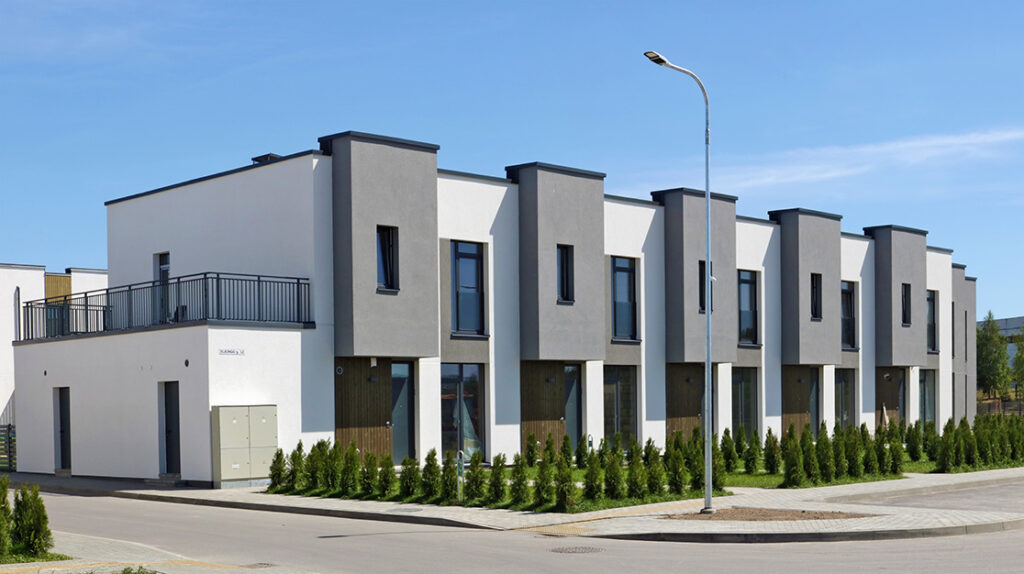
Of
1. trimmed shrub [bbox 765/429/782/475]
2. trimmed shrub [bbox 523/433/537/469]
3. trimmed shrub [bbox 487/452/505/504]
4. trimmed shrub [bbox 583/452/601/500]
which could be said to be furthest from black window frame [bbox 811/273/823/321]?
trimmed shrub [bbox 487/452/505/504]

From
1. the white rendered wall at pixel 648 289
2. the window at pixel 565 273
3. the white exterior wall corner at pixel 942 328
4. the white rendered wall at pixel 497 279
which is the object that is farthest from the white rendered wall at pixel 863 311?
the white rendered wall at pixel 497 279

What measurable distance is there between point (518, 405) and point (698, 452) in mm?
8892

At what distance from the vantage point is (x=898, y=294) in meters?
44.6

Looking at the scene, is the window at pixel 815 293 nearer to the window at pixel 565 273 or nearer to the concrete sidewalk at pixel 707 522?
the window at pixel 565 273

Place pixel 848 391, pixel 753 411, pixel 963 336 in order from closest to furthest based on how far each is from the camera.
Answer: pixel 753 411
pixel 848 391
pixel 963 336

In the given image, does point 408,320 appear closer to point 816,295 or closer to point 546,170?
point 546,170

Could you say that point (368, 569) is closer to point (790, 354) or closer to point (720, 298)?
point (720, 298)

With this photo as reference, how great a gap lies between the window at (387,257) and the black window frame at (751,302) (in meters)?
14.5

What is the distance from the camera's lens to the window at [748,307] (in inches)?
1542

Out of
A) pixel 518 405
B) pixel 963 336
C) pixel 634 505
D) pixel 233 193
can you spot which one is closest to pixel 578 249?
pixel 518 405

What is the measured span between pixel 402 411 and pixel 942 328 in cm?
2785

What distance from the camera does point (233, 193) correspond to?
3030 centimetres

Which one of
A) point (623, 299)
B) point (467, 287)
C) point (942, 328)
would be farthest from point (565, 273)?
point (942, 328)

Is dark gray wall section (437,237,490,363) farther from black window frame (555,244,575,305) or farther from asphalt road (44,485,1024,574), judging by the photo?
asphalt road (44,485,1024,574)
